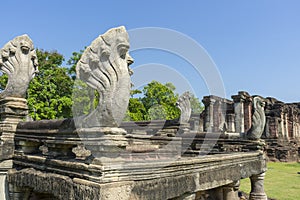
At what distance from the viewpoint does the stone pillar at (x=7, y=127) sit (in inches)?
179

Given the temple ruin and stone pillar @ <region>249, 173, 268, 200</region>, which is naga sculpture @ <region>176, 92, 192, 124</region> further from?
stone pillar @ <region>249, 173, 268, 200</region>

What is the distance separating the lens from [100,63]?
2.81 metres

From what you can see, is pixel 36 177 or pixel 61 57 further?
pixel 61 57

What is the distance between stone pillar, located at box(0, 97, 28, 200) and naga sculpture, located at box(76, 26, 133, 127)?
261 centimetres

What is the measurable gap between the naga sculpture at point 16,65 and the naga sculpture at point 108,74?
2.83 metres

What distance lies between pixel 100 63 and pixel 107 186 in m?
1.24

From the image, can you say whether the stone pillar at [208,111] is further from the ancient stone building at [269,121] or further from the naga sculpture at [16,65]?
the naga sculpture at [16,65]

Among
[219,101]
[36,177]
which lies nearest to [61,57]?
[219,101]

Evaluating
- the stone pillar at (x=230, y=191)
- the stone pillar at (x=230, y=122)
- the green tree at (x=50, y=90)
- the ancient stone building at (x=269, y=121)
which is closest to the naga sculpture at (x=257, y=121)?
the stone pillar at (x=230, y=191)

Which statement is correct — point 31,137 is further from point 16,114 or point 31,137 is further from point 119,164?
point 119,164

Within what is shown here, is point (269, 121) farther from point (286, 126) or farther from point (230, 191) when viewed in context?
point (230, 191)

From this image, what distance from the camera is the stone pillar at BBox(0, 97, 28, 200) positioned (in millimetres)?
4547

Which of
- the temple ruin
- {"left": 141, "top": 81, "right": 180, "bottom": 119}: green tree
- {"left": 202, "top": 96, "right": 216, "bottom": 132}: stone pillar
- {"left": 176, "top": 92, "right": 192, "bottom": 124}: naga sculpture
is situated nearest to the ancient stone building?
{"left": 202, "top": 96, "right": 216, "bottom": 132}: stone pillar

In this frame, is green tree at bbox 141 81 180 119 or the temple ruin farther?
green tree at bbox 141 81 180 119
